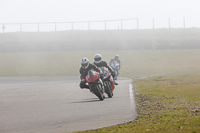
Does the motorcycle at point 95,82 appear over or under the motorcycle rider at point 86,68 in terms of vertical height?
under

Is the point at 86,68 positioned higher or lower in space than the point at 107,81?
higher

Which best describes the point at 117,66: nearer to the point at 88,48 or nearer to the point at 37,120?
the point at 37,120

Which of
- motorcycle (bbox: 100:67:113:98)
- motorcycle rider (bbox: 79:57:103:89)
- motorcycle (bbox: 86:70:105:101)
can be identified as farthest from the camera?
motorcycle (bbox: 100:67:113:98)

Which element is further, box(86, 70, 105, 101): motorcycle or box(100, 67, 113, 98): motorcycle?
box(100, 67, 113, 98): motorcycle

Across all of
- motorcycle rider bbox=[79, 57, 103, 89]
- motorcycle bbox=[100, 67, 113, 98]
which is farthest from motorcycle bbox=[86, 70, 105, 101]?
motorcycle bbox=[100, 67, 113, 98]

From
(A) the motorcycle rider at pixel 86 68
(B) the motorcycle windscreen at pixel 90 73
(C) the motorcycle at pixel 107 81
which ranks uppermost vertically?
(A) the motorcycle rider at pixel 86 68

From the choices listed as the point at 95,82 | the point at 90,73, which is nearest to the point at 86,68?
the point at 90,73

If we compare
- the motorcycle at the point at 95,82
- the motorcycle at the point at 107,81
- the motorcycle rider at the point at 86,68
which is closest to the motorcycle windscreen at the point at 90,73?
the motorcycle at the point at 95,82

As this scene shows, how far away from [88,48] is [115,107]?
48.1m

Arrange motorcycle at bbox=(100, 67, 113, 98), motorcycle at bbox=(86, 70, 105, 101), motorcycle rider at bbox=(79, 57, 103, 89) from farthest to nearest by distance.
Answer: motorcycle at bbox=(100, 67, 113, 98)
motorcycle rider at bbox=(79, 57, 103, 89)
motorcycle at bbox=(86, 70, 105, 101)

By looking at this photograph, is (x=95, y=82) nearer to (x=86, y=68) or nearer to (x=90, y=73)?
(x=90, y=73)

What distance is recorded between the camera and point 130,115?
1196cm

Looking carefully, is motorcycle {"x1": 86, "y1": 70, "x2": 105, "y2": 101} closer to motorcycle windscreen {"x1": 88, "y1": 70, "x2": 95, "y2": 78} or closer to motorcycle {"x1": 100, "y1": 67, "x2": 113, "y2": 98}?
motorcycle windscreen {"x1": 88, "y1": 70, "x2": 95, "y2": 78}

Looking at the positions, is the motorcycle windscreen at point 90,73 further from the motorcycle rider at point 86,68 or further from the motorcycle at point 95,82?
the motorcycle rider at point 86,68
